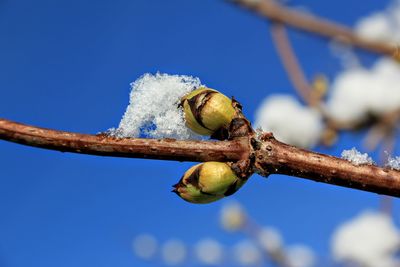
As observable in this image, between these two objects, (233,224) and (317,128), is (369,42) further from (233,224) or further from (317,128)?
(233,224)

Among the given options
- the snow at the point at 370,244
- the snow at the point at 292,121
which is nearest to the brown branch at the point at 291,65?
the snow at the point at 292,121

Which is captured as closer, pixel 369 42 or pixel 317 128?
pixel 317 128

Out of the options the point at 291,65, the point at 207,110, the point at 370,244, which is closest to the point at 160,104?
the point at 207,110

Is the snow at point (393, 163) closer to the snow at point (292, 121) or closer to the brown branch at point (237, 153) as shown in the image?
the brown branch at point (237, 153)

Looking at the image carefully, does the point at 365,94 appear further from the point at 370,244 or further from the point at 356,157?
the point at 356,157

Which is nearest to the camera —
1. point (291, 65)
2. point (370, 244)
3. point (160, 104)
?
point (160, 104)

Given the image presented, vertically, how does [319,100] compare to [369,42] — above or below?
below

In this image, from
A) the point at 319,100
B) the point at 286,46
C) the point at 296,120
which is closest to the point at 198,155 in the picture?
the point at 319,100
